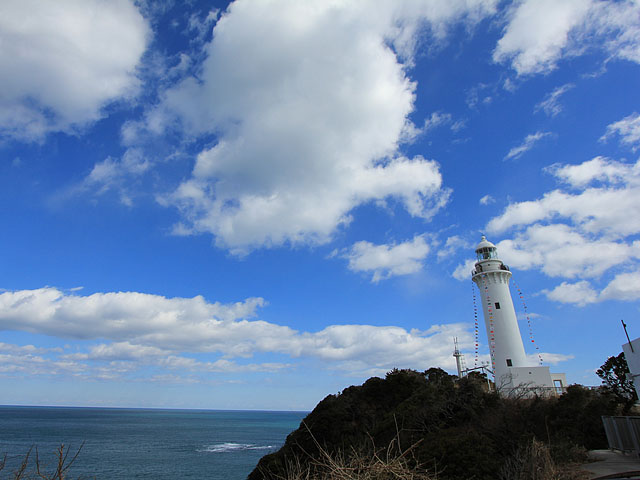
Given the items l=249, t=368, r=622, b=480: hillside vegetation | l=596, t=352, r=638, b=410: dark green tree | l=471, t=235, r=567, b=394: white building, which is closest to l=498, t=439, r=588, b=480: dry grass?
l=249, t=368, r=622, b=480: hillside vegetation

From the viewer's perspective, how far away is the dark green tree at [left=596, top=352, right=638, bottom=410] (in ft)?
61.0

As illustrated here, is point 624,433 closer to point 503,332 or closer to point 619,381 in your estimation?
point 619,381

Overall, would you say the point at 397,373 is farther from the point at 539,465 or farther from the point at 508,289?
the point at 539,465

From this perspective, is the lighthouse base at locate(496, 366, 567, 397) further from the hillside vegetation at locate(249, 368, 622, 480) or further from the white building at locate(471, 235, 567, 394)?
the hillside vegetation at locate(249, 368, 622, 480)

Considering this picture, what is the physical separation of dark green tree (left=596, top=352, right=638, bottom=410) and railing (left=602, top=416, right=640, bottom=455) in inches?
220

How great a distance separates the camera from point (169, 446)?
58938 mm

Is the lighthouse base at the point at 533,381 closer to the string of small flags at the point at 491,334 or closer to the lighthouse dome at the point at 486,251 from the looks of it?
the string of small flags at the point at 491,334

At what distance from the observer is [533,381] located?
1065 inches

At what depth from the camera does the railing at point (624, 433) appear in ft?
40.9

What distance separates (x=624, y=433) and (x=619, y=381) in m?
Answer: 7.87

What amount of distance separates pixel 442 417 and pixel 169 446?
5376cm

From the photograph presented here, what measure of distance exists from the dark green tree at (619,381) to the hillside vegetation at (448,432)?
1.54 ft

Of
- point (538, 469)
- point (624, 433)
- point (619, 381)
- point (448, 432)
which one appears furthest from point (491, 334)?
point (538, 469)

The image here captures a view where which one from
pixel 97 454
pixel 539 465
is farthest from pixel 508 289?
pixel 97 454
